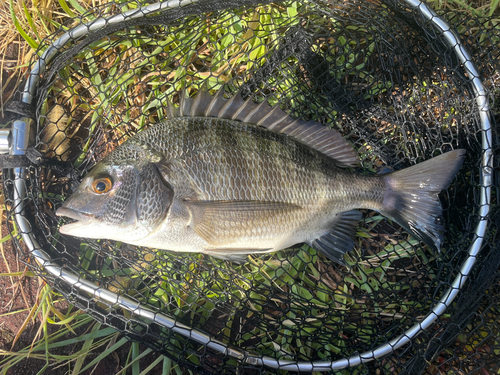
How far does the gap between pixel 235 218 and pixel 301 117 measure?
3.04ft

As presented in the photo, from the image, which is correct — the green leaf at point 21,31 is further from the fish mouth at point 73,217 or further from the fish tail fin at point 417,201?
the fish tail fin at point 417,201

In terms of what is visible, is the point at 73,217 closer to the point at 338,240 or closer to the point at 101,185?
the point at 101,185

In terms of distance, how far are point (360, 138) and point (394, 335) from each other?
1456mm

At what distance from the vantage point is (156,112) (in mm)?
2529

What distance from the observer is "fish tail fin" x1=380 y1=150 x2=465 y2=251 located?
212cm

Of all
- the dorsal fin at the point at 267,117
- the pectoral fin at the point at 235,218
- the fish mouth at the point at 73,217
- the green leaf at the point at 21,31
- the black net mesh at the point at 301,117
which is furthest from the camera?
the green leaf at the point at 21,31

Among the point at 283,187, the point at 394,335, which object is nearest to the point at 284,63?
the point at 283,187

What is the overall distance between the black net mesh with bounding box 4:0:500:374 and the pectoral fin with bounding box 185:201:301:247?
0.35m

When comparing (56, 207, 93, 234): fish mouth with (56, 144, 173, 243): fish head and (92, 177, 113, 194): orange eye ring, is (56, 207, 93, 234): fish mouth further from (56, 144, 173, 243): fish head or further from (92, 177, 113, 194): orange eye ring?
(92, 177, 113, 194): orange eye ring

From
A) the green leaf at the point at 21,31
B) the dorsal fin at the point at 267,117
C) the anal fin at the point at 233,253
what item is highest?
the green leaf at the point at 21,31

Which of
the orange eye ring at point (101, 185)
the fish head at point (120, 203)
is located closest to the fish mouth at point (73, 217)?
the fish head at point (120, 203)

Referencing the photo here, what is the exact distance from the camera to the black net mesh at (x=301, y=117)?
220cm

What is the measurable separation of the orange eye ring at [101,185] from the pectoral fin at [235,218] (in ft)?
1.49

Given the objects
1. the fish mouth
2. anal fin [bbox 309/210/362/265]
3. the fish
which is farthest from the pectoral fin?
the fish mouth
